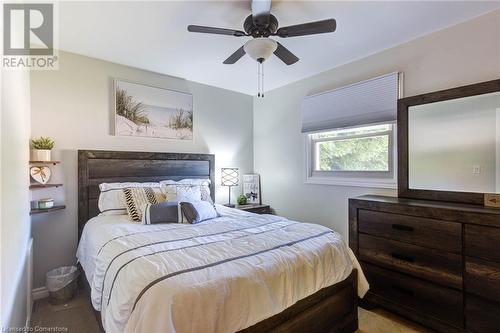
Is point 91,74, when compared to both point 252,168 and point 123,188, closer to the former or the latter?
point 123,188

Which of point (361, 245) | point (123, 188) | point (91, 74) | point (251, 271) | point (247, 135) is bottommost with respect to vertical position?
point (361, 245)

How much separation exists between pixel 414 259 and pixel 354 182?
1.03 metres

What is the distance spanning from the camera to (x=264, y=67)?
123 inches

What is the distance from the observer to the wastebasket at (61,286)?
92.7 inches

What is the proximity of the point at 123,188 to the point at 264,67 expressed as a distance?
2.18m

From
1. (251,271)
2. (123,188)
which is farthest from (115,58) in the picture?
(251,271)

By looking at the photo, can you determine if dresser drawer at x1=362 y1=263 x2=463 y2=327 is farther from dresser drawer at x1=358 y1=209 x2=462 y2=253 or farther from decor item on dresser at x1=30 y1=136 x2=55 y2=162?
decor item on dresser at x1=30 y1=136 x2=55 y2=162

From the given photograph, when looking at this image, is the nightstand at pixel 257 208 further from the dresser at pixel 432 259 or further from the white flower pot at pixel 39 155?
the white flower pot at pixel 39 155

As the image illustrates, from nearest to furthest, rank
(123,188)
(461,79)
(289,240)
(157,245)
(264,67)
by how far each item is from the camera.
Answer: (157,245) < (289,240) < (461,79) < (123,188) < (264,67)

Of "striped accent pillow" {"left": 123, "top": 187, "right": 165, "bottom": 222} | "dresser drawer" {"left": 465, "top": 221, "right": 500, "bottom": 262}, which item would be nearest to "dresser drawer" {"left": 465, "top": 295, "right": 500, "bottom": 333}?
"dresser drawer" {"left": 465, "top": 221, "right": 500, "bottom": 262}

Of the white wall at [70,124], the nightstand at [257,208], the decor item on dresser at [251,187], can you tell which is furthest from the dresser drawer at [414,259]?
the white wall at [70,124]

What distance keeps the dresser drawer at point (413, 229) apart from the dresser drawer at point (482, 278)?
120mm

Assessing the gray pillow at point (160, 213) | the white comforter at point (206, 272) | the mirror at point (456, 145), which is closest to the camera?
the white comforter at point (206, 272)

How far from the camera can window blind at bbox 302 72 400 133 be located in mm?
2611
